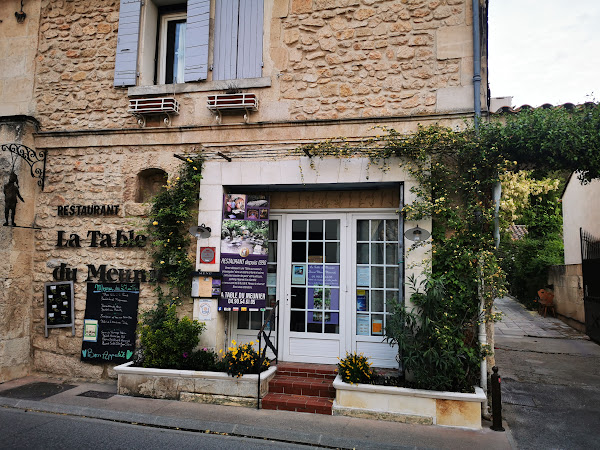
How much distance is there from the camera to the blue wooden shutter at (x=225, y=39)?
6.80m

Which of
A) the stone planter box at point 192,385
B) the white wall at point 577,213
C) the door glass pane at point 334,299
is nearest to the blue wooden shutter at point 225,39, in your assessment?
the door glass pane at point 334,299

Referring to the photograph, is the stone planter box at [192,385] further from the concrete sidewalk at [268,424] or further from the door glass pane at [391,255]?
the door glass pane at [391,255]

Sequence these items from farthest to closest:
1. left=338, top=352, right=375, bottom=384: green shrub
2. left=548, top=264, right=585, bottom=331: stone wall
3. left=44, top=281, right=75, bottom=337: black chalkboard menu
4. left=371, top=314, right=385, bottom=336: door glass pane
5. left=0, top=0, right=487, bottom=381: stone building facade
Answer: left=548, top=264, right=585, bottom=331: stone wall < left=44, top=281, right=75, bottom=337: black chalkboard menu < left=371, top=314, right=385, bottom=336: door glass pane < left=0, top=0, right=487, bottom=381: stone building facade < left=338, top=352, right=375, bottom=384: green shrub

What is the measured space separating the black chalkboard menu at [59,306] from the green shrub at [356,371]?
4.49m

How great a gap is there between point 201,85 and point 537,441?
659 centimetres

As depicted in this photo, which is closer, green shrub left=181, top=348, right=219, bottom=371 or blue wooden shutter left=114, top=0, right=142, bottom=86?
green shrub left=181, top=348, right=219, bottom=371

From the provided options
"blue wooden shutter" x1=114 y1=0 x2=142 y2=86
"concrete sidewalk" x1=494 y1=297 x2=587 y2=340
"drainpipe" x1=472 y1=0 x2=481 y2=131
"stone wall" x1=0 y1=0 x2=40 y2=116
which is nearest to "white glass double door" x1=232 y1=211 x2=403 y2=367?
"drainpipe" x1=472 y1=0 x2=481 y2=131

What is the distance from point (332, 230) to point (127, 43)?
4.63 meters

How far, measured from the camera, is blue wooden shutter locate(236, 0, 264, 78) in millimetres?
6719

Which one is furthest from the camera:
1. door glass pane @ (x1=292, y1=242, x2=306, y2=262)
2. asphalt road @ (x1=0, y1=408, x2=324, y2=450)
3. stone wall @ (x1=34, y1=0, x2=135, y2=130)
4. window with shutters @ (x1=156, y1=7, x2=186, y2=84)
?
window with shutters @ (x1=156, y1=7, x2=186, y2=84)

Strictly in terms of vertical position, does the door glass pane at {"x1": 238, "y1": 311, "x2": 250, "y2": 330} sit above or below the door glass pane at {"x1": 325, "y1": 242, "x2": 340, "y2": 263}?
below

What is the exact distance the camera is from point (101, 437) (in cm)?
477

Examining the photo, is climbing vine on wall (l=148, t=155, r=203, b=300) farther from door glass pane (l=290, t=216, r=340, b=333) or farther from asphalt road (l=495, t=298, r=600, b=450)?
asphalt road (l=495, t=298, r=600, b=450)

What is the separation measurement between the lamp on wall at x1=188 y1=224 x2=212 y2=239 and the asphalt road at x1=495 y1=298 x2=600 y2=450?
15.4 feet
